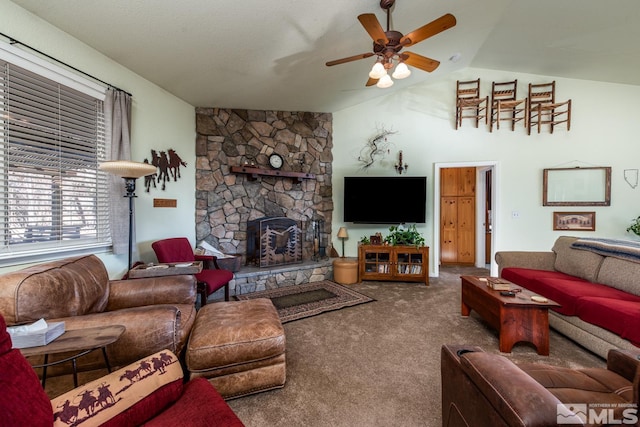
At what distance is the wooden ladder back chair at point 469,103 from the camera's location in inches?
168

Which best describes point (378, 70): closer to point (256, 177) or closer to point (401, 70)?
point (401, 70)

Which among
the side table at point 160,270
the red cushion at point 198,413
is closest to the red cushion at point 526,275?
the red cushion at point 198,413

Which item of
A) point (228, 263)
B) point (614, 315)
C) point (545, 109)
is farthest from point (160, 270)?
point (545, 109)

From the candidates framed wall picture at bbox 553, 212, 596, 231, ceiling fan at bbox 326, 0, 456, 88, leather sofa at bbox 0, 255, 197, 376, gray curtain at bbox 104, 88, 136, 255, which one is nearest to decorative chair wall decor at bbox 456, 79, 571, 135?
framed wall picture at bbox 553, 212, 596, 231

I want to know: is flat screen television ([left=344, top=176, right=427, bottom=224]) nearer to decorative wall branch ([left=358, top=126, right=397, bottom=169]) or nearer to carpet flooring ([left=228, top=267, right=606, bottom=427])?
decorative wall branch ([left=358, top=126, right=397, bottom=169])

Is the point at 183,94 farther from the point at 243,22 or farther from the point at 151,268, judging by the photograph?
the point at 151,268

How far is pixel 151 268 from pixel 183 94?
2366 mm

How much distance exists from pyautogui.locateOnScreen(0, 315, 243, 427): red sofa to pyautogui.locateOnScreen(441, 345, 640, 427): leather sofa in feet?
2.73

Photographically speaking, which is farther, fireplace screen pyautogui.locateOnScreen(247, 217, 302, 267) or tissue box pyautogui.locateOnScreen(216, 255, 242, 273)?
fireplace screen pyautogui.locateOnScreen(247, 217, 302, 267)

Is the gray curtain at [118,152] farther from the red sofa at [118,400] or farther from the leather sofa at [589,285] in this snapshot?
the leather sofa at [589,285]

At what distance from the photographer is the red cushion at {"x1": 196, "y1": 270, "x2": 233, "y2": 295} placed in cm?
268

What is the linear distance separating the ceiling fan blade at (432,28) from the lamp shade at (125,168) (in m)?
2.41

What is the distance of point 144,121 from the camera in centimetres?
314

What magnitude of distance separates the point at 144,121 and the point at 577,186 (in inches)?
236
